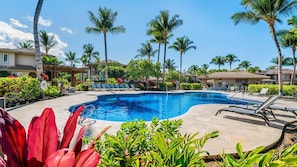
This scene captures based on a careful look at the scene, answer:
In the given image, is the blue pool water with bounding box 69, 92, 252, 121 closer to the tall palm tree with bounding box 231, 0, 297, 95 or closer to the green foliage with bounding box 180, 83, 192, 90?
the tall palm tree with bounding box 231, 0, 297, 95

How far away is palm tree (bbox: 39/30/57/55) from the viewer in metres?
35.9

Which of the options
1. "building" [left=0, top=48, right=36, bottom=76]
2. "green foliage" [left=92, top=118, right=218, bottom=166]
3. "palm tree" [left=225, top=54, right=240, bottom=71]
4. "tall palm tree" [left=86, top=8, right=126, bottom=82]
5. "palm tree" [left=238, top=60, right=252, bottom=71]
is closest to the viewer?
"green foliage" [left=92, top=118, right=218, bottom=166]

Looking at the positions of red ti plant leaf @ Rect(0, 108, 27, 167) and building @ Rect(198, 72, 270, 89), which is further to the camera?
building @ Rect(198, 72, 270, 89)

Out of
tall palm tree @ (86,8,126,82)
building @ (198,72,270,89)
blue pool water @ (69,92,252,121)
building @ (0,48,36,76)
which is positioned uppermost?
tall palm tree @ (86,8,126,82)

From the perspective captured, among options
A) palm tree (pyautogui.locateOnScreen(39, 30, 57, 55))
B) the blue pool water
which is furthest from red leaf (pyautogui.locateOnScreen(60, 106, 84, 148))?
palm tree (pyautogui.locateOnScreen(39, 30, 57, 55))

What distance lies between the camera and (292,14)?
17.5 meters

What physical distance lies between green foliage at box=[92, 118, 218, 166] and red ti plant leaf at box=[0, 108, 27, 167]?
2.23ft

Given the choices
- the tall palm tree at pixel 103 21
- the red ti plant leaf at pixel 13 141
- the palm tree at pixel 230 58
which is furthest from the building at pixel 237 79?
the red ti plant leaf at pixel 13 141

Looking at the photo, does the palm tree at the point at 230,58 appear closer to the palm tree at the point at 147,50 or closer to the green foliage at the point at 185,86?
the palm tree at the point at 147,50

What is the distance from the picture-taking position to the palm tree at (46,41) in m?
35.9

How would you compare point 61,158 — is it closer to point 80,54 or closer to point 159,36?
point 159,36

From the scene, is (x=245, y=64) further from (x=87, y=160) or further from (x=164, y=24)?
(x=87, y=160)

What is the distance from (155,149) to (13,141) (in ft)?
4.54

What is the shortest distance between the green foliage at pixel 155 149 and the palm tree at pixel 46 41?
39.8 meters
